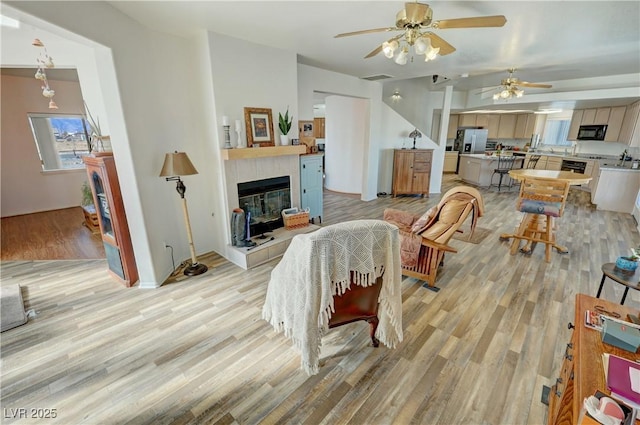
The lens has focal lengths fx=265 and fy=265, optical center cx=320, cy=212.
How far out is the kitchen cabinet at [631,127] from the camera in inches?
220

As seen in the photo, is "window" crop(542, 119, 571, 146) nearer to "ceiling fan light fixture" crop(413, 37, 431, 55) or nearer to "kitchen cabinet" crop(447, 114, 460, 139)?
"kitchen cabinet" crop(447, 114, 460, 139)

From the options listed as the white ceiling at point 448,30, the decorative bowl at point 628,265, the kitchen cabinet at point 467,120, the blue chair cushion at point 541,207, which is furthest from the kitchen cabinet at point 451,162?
the decorative bowl at point 628,265

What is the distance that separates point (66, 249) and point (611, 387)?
5.62 m

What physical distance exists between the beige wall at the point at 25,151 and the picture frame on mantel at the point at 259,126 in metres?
4.86

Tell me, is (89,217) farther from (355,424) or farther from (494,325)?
(494,325)

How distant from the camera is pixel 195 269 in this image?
10.6 feet

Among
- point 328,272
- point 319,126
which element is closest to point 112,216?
point 328,272

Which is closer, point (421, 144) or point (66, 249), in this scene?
point (66, 249)

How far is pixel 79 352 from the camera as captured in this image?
2092 mm

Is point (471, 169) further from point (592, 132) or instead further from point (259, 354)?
point (259, 354)

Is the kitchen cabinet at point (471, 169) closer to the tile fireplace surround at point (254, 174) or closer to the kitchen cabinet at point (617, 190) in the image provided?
the kitchen cabinet at point (617, 190)

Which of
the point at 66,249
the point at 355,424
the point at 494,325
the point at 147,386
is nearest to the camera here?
the point at 355,424

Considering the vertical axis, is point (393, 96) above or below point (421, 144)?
above

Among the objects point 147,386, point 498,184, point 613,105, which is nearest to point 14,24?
point 147,386
